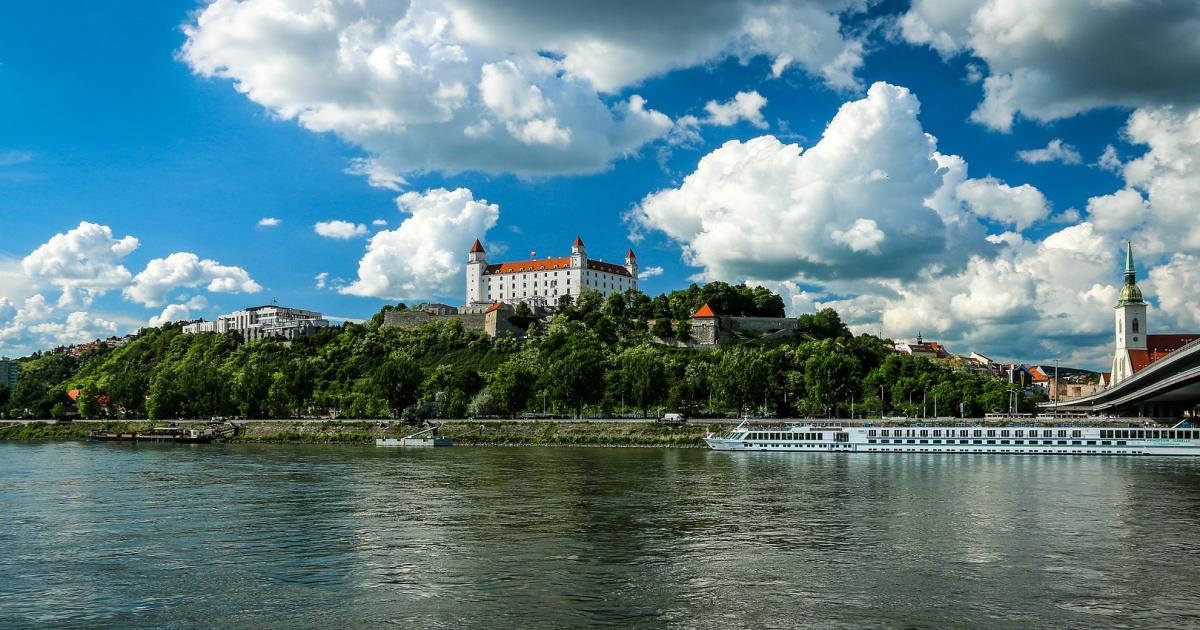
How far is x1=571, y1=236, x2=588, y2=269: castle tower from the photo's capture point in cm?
16225

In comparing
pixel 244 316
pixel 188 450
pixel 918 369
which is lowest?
pixel 188 450

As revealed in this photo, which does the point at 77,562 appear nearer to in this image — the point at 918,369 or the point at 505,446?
the point at 505,446

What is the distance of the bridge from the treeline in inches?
411

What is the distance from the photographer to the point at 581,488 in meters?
38.6

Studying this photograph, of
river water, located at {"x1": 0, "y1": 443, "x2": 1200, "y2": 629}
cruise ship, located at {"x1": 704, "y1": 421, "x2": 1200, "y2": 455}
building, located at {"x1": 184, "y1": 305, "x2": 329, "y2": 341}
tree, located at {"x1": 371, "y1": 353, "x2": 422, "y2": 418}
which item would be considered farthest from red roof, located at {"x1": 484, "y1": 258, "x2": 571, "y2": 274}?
river water, located at {"x1": 0, "y1": 443, "x2": 1200, "y2": 629}

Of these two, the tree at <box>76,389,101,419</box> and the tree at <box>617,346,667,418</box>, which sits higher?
the tree at <box>617,346,667,418</box>

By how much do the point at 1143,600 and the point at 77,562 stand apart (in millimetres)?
24485

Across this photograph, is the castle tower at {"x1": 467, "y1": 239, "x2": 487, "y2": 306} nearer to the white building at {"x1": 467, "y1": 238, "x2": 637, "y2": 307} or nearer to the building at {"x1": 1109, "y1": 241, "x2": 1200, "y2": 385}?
the white building at {"x1": 467, "y1": 238, "x2": 637, "y2": 307}

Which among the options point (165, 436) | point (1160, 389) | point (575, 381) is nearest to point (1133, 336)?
point (1160, 389)

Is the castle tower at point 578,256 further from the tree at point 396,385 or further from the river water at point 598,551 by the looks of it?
the river water at point 598,551

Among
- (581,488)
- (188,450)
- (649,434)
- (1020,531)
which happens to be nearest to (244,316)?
(188,450)

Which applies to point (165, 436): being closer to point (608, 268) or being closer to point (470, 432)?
point (470, 432)

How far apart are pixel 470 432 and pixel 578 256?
83071 millimetres

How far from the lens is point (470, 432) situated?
3270 inches
